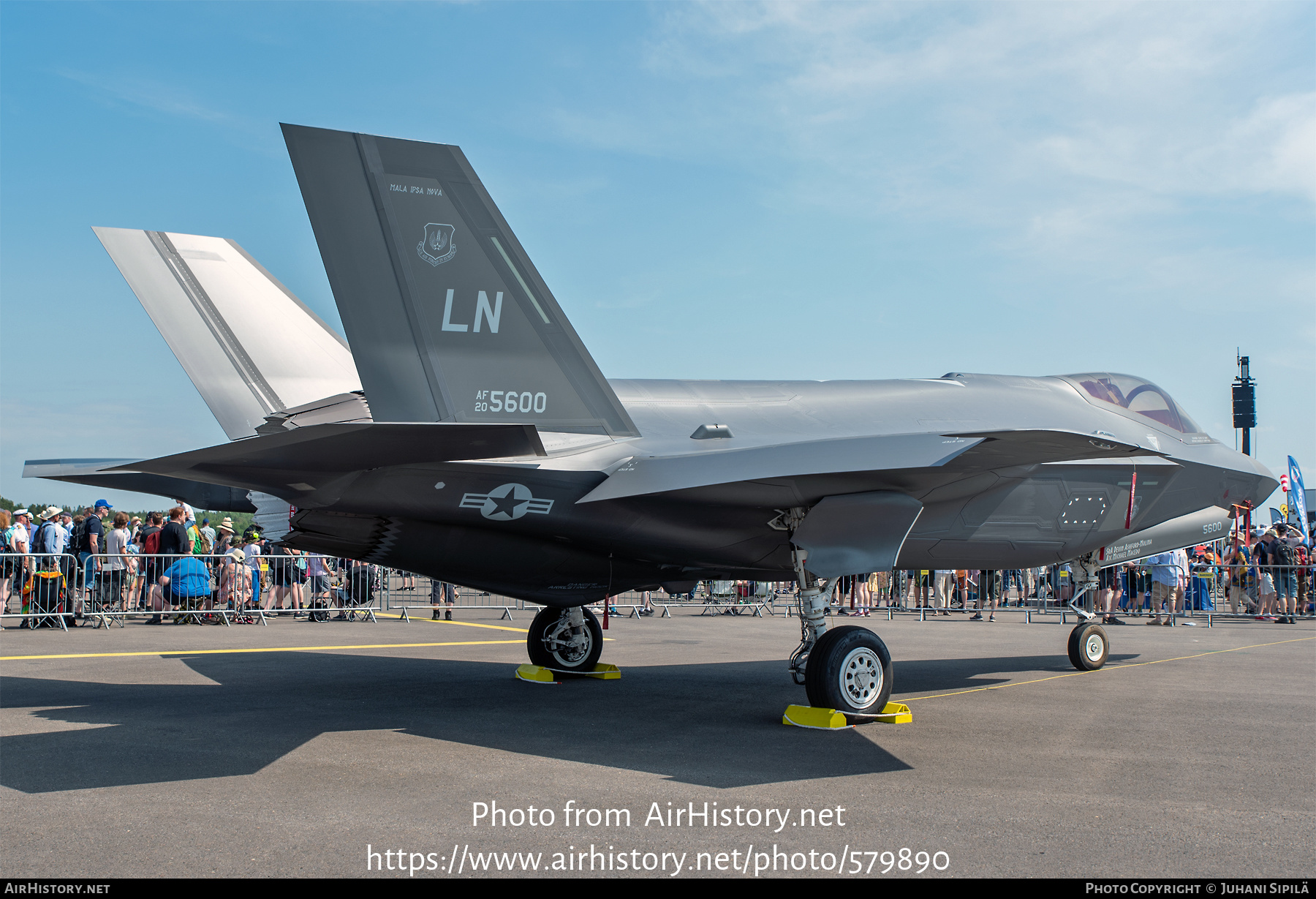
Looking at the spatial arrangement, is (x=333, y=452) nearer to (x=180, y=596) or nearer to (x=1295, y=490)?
(x=180, y=596)

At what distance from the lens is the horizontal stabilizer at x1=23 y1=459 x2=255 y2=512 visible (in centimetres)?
816

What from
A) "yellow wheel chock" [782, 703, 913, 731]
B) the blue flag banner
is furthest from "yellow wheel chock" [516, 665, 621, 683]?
the blue flag banner

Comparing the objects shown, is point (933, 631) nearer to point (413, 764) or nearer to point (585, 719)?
point (585, 719)

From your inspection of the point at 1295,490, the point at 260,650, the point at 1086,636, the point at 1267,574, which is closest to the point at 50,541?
the point at 260,650

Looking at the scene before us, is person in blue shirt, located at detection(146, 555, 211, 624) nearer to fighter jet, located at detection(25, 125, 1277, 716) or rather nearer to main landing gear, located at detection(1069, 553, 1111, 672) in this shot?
fighter jet, located at detection(25, 125, 1277, 716)

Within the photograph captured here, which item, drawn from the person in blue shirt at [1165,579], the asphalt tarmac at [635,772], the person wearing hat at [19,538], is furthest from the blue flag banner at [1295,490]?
the person wearing hat at [19,538]

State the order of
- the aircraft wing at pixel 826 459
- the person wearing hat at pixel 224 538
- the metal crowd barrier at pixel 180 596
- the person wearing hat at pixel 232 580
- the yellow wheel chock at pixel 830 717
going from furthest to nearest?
the person wearing hat at pixel 224 538
the person wearing hat at pixel 232 580
the metal crowd barrier at pixel 180 596
the yellow wheel chock at pixel 830 717
the aircraft wing at pixel 826 459

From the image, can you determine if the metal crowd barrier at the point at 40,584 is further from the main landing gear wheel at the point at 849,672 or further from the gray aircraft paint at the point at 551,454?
the main landing gear wheel at the point at 849,672

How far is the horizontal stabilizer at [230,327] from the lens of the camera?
9.01 m

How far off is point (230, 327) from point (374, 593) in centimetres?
1170

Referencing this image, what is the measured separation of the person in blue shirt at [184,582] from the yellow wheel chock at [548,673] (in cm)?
853

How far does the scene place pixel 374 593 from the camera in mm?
20125

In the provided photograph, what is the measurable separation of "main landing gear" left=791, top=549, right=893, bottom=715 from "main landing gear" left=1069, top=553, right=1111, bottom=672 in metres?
4.40

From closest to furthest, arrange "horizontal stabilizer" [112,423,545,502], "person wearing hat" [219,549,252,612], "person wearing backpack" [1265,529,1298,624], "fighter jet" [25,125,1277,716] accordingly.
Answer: "horizontal stabilizer" [112,423,545,502], "fighter jet" [25,125,1277,716], "person wearing hat" [219,549,252,612], "person wearing backpack" [1265,529,1298,624]
